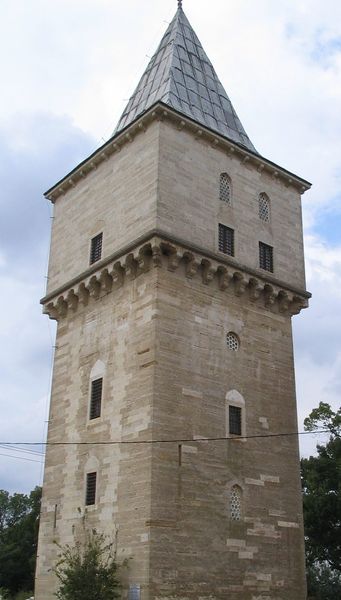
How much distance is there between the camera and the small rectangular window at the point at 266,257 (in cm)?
2483

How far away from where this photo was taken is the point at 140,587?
17797 mm

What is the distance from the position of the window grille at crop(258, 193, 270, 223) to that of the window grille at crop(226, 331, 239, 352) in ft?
17.3

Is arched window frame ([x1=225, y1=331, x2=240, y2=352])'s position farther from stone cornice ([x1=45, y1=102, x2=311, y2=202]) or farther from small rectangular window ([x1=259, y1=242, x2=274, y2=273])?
stone cornice ([x1=45, y1=102, x2=311, y2=202])

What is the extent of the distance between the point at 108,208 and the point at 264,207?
6.01m

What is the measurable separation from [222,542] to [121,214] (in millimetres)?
11074

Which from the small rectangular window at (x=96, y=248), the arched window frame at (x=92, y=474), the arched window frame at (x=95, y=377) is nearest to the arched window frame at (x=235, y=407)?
the arched window frame at (x=95, y=377)

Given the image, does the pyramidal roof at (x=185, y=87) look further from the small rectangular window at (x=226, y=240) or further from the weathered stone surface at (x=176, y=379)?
the small rectangular window at (x=226, y=240)

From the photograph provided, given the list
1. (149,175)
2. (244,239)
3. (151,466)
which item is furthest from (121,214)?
(151,466)

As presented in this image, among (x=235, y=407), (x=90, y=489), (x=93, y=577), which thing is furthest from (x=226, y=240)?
(x=93, y=577)

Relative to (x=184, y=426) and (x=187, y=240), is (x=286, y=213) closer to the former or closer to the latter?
(x=187, y=240)

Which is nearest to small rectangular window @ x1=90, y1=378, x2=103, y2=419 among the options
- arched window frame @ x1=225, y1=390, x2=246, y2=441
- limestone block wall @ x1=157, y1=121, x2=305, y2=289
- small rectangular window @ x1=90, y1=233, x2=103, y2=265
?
arched window frame @ x1=225, y1=390, x2=246, y2=441

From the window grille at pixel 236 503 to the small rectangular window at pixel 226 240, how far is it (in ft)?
25.9

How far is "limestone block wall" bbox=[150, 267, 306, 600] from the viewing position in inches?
738

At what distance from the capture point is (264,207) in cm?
2605
